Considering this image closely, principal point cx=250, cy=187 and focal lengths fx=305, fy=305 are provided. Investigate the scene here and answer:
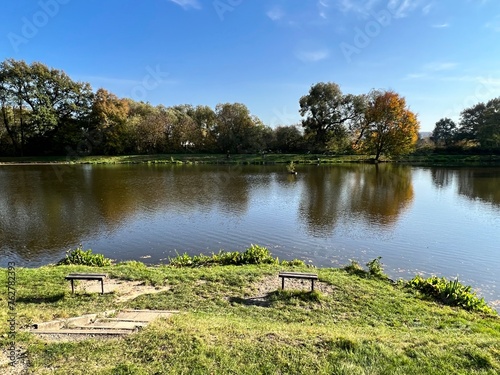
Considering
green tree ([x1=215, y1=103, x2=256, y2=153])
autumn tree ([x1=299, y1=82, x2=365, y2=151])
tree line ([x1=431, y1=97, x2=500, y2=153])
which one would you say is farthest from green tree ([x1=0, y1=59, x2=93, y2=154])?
tree line ([x1=431, y1=97, x2=500, y2=153])

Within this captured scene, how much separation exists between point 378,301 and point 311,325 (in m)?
2.75

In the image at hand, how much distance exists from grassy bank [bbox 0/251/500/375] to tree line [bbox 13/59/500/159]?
57.4 m

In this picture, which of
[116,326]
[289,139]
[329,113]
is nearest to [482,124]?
[329,113]

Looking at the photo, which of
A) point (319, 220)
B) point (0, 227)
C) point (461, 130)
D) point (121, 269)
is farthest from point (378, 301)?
point (461, 130)

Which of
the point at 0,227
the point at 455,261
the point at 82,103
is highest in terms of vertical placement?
the point at 82,103

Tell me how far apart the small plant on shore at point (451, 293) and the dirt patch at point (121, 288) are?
7927 mm

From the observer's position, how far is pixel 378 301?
8.45 m

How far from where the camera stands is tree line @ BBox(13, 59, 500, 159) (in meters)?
60.2

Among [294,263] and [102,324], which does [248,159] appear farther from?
[102,324]

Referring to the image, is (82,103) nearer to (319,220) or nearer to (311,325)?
(319,220)

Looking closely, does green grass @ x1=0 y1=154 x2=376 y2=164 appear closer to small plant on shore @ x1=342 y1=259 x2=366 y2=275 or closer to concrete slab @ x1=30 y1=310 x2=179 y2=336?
small plant on shore @ x1=342 y1=259 x2=366 y2=275

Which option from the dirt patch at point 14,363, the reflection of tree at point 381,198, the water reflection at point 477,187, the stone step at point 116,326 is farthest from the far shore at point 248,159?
the dirt patch at point 14,363

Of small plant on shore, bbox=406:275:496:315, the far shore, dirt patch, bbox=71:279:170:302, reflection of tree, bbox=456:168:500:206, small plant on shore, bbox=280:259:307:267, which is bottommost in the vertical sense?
small plant on shore, bbox=406:275:496:315

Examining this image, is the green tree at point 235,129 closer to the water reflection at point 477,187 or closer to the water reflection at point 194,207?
the water reflection at point 194,207
